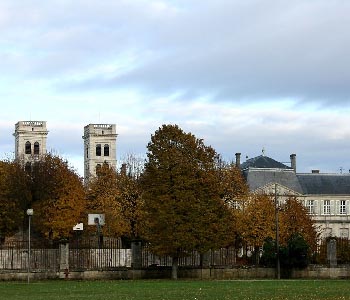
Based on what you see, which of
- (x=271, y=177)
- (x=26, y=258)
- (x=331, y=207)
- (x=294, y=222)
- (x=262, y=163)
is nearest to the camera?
(x=26, y=258)

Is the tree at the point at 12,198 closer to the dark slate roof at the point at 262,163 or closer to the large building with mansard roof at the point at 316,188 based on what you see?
the large building with mansard roof at the point at 316,188

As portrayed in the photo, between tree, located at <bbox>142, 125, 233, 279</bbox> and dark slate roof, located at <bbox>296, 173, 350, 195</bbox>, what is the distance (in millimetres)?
66482

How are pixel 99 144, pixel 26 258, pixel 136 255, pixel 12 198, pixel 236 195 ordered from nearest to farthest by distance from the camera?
pixel 136 255 < pixel 26 258 < pixel 12 198 < pixel 236 195 < pixel 99 144

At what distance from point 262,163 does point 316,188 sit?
28.3ft

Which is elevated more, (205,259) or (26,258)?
(26,258)

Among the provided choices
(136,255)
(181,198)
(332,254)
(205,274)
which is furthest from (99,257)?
(332,254)

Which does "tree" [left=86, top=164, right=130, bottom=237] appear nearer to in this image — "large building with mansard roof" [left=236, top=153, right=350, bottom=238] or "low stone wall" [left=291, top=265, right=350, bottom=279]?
"low stone wall" [left=291, top=265, right=350, bottom=279]

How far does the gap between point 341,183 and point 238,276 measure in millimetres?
71441

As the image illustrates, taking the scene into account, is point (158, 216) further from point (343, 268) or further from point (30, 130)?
point (30, 130)

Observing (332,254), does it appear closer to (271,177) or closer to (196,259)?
(196,259)

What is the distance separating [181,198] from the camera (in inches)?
2320

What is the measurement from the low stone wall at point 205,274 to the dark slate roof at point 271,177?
6146cm

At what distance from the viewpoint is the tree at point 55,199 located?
267 feet

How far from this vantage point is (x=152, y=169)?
60.0m
